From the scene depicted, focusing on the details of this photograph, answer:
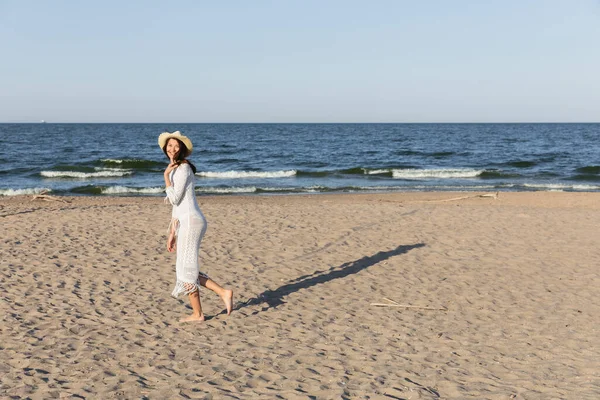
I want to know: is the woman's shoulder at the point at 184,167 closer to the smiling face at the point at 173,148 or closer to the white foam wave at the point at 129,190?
the smiling face at the point at 173,148

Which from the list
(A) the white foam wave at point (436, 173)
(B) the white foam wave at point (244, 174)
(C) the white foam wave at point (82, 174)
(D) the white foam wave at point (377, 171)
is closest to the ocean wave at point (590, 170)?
(A) the white foam wave at point (436, 173)

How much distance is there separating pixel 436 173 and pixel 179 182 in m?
25.1

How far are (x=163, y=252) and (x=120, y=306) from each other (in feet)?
9.10

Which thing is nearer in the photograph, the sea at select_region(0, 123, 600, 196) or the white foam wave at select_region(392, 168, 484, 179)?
the sea at select_region(0, 123, 600, 196)

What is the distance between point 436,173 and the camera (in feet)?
96.8

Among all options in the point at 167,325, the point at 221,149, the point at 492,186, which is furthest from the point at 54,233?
the point at 221,149

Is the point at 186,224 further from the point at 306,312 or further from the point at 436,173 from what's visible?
the point at 436,173

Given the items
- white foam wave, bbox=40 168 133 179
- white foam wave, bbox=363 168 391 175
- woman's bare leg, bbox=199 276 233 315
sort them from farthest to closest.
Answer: white foam wave, bbox=363 168 391 175 < white foam wave, bbox=40 168 133 179 < woman's bare leg, bbox=199 276 233 315

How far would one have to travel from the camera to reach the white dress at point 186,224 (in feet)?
18.5

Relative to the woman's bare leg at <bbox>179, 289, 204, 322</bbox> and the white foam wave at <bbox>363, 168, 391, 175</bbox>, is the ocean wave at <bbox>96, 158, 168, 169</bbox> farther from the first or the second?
the woman's bare leg at <bbox>179, 289, 204, 322</bbox>

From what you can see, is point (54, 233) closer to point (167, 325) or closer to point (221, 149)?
point (167, 325)

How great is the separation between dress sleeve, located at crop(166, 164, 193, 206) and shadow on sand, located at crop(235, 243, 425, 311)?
5.93 feet

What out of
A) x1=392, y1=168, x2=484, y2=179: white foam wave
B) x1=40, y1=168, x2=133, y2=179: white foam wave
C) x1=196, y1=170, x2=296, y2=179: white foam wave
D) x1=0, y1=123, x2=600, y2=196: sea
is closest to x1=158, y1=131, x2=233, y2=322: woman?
x1=0, y1=123, x2=600, y2=196: sea

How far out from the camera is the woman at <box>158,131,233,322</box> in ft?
18.4
